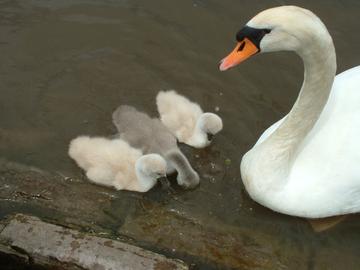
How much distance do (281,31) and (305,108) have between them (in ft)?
2.14

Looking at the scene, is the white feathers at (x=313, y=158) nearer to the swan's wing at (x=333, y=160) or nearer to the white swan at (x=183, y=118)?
the swan's wing at (x=333, y=160)

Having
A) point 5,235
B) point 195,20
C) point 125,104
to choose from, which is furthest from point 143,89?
point 5,235

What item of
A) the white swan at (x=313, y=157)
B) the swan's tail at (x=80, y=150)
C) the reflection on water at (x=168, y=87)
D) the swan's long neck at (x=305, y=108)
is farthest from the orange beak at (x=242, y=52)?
the swan's tail at (x=80, y=150)

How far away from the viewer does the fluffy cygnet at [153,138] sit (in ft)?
12.7

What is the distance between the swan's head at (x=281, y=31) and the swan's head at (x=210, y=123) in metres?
0.89

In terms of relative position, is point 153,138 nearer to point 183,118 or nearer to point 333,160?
point 183,118

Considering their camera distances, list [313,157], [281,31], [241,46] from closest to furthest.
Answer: [281,31], [241,46], [313,157]

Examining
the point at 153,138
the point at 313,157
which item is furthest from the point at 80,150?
the point at 313,157

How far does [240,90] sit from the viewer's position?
4.77 m

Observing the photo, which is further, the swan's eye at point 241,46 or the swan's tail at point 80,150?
the swan's tail at point 80,150

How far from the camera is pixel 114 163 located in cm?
396

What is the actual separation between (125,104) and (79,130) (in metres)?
0.43

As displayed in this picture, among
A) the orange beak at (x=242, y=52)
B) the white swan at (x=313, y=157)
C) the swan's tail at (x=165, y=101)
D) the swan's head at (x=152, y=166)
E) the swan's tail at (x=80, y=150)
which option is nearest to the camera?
the orange beak at (x=242, y=52)

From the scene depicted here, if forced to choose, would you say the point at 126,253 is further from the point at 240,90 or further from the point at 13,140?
A: the point at 240,90
